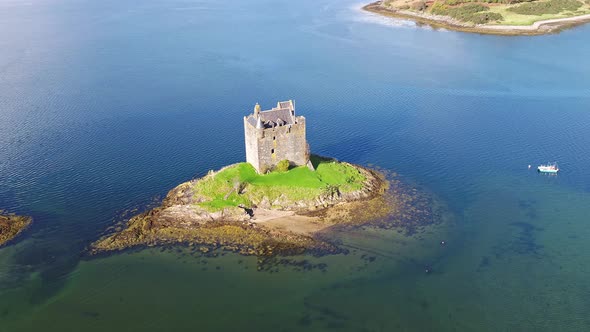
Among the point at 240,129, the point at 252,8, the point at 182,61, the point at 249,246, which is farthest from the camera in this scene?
the point at 252,8

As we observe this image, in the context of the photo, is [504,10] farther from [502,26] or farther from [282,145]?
[282,145]

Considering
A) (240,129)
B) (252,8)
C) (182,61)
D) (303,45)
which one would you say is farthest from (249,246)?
(252,8)

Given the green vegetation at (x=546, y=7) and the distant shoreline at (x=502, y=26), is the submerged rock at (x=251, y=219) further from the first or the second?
the green vegetation at (x=546, y=7)

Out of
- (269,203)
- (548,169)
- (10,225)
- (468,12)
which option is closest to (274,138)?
(269,203)

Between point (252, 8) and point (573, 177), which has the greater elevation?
point (252, 8)

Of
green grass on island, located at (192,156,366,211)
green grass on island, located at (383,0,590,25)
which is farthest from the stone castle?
green grass on island, located at (383,0,590,25)

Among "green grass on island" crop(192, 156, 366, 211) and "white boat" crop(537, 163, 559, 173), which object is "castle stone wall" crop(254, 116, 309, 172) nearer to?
"green grass on island" crop(192, 156, 366, 211)

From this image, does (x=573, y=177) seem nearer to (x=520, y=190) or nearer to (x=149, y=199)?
(x=520, y=190)
